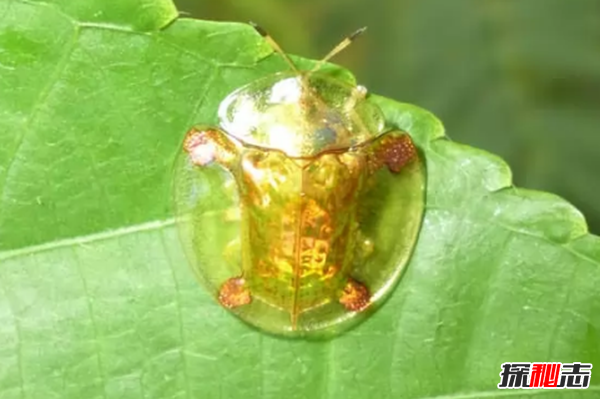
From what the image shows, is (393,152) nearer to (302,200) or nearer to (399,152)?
(399,152)

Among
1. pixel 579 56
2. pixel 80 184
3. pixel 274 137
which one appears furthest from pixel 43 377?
pixel 579 56

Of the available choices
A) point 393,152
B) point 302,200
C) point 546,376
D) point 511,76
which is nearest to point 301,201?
point 302,200

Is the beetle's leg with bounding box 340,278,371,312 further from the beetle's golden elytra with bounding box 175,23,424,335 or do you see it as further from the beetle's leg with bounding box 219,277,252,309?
the beetle's leg with bounding box 219,277,252,309

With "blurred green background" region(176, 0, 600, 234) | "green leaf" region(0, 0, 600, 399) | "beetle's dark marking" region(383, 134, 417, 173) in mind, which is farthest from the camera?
"blurred green background" region(176, 0, 600, 234)

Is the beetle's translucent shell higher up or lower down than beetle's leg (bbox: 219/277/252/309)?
higher up

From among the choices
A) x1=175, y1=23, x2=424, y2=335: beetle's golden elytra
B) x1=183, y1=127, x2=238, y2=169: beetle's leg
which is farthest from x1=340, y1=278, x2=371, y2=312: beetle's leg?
x1=183, y1=127, x2=238, y2=169: beetle's leg

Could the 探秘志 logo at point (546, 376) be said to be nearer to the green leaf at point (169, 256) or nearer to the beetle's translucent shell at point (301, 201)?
the green leaf at point (169, 256)
